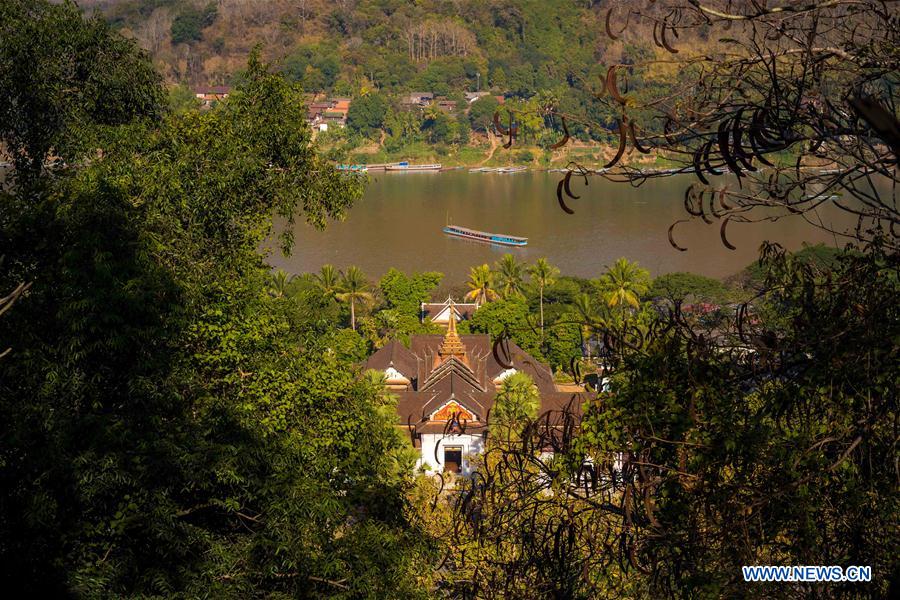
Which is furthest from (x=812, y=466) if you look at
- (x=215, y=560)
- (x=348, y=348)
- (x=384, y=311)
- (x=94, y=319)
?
(x=384, y=311)

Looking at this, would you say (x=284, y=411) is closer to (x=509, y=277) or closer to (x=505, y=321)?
(x=505, y=321)

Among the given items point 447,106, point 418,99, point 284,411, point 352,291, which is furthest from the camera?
point 418,99

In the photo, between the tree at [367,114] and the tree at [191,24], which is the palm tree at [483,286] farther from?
the tree at [191,24]

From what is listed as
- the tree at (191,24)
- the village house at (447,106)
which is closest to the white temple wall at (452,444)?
the village house at (447,106)

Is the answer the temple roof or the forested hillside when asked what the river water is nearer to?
the temple roof

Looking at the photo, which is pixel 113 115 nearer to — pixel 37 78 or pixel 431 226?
pixel 37 78

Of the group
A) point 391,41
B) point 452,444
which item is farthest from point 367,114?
point 452,444
